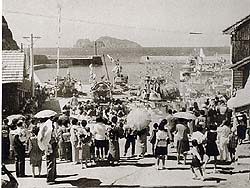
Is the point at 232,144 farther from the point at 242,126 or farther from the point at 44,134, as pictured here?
the point at 44,134

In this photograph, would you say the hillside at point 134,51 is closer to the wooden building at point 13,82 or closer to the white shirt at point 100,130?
the wooden building at point 13,82

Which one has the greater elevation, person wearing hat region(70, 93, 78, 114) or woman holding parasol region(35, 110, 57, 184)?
person wearing hat region(70, 93, 78, 114)

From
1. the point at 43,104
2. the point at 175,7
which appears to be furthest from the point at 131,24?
the point at 43,104

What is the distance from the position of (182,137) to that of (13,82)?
953mm

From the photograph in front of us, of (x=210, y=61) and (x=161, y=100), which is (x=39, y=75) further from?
(x=210, y=61)

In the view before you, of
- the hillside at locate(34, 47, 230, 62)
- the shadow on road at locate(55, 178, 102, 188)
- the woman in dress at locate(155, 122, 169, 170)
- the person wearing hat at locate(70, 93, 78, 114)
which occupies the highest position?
the hillside at locate(34, 47, 230, 62)

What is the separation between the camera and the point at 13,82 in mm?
2289

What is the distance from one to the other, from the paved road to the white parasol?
0.10 meters

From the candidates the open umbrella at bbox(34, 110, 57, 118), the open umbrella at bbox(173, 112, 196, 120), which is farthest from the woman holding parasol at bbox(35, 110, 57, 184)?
the open umbrella at bbox(173, 112, 196, 120)

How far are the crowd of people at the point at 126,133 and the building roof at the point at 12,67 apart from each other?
0.23m

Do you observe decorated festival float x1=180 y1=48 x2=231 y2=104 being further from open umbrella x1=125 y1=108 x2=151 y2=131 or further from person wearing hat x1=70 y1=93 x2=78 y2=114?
person wearing hat x1=70 y1=93 x2=78 y2=114

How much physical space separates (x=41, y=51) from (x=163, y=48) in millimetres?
659

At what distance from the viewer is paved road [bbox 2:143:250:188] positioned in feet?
7.64

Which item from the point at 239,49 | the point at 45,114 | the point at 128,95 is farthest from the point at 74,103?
the point at 239,49
